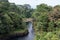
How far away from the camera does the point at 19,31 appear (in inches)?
2232

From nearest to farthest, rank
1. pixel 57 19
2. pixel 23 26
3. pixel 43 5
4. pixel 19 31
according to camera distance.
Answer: pixel 57 19, pixel 19 31, pixel 23 26, pixel 43 5

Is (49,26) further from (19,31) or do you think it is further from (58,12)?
(19,31)

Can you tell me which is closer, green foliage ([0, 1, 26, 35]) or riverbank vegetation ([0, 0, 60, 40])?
riverbank vegetation ([0, 0, 60, 40])

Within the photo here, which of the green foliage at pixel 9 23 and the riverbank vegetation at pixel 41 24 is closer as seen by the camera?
the riverbank vegetation at pixel 41 24

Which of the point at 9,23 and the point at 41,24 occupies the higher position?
the point at 41,24

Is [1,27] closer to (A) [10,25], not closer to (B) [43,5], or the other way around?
(A) [10,25]

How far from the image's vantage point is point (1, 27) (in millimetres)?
49469

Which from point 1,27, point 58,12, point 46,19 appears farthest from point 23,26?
point 58,12

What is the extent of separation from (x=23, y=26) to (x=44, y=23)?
18.6 metres

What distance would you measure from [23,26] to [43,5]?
30.6ft

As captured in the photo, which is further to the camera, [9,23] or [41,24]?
[9,23]

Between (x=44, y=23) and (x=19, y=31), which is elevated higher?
(x=44, y=23)

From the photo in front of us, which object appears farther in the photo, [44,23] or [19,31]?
[19,31]

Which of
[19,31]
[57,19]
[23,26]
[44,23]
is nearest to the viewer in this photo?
[57,19]
